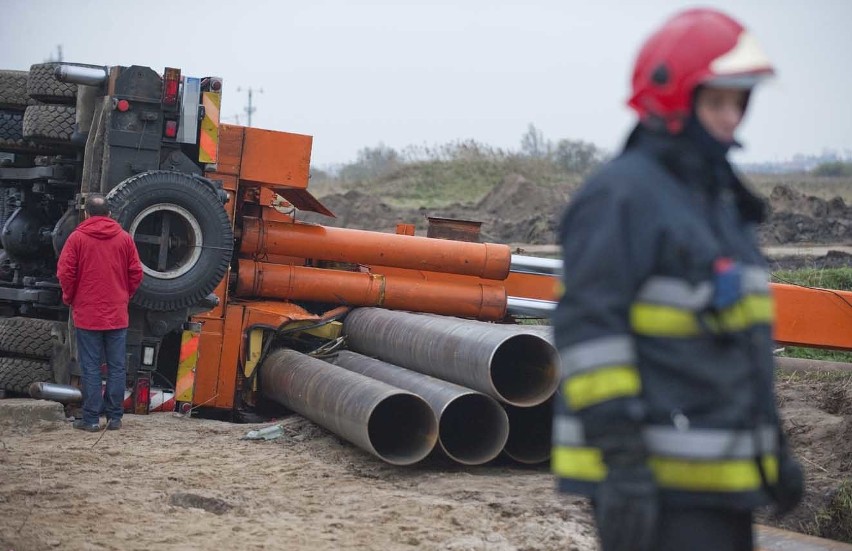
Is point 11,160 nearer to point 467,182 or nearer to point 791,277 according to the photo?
point 791,277

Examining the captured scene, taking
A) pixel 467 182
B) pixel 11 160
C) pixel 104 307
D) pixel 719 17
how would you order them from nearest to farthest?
pixel 719 17, pixel 104 307, pixel 11 160, pixel 467 182

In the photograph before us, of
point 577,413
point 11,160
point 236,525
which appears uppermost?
point 11,160

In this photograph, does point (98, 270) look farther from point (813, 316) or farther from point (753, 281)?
point (753, 281)

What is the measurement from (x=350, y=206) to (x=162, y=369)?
20.7 meters

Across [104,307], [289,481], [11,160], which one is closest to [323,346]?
[104,307]

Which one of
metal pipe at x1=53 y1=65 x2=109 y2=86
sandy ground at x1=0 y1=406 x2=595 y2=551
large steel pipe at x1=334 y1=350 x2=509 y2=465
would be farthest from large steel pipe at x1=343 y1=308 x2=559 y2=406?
metal pipe at x1=53 y1=65 x2=109 y2=86

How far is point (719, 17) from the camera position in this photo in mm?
3088

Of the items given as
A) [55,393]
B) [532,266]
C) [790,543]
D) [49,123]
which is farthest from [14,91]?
[790,543]

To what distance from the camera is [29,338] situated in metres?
9.70

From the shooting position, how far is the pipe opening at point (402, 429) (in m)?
7.66

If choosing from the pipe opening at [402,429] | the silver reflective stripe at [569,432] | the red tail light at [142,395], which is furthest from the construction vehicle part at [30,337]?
the silver reflective stripe at [569,432]

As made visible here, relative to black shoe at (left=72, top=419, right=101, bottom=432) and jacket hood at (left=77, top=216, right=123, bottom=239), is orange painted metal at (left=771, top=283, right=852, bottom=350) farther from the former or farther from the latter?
black shoe at (left=72, top=419, right=101, bottom=432)

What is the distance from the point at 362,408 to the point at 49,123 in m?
4.02

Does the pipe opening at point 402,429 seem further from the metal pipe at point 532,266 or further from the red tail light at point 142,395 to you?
the metal pipe at point 532,266
